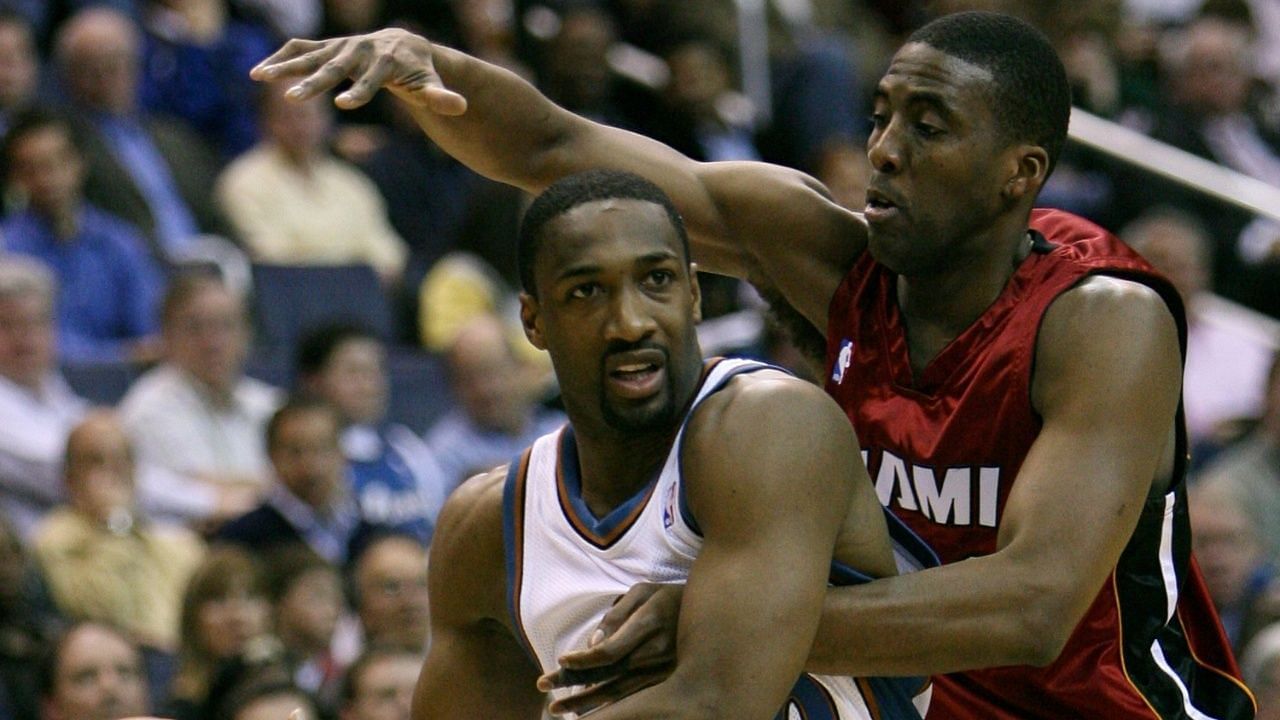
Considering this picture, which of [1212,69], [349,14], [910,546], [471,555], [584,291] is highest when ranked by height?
[584,291]

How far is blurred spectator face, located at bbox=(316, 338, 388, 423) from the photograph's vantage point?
767cm

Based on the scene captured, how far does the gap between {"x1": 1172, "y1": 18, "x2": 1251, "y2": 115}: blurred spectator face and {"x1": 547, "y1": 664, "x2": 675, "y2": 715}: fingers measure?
814cm

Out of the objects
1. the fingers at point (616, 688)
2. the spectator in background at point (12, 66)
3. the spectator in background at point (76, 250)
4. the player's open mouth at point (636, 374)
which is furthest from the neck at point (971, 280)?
the spectator in background at point (12, 66)

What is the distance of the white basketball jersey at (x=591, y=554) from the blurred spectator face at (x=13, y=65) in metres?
5.18

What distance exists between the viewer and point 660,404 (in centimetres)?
321

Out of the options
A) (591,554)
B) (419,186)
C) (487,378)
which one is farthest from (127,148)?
(591,554)

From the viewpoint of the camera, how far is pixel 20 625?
6199mm

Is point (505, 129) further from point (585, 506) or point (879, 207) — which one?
point (585, 506)

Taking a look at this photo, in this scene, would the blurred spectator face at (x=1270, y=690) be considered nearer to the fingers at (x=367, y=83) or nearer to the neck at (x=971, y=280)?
the neck at (x=971, y=280)

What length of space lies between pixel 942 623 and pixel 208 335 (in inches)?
185

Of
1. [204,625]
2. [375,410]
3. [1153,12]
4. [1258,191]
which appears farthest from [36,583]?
[1153,12]

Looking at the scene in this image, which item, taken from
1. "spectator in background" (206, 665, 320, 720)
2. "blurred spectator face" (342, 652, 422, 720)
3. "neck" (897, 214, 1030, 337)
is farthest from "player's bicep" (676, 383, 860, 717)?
"blurred spectator face" (342, 652, 422, 720)

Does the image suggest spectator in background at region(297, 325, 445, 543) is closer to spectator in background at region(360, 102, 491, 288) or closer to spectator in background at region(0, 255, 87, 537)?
spectator in background at region(0, 255, 87, 537)

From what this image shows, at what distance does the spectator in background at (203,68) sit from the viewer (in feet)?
29.8
